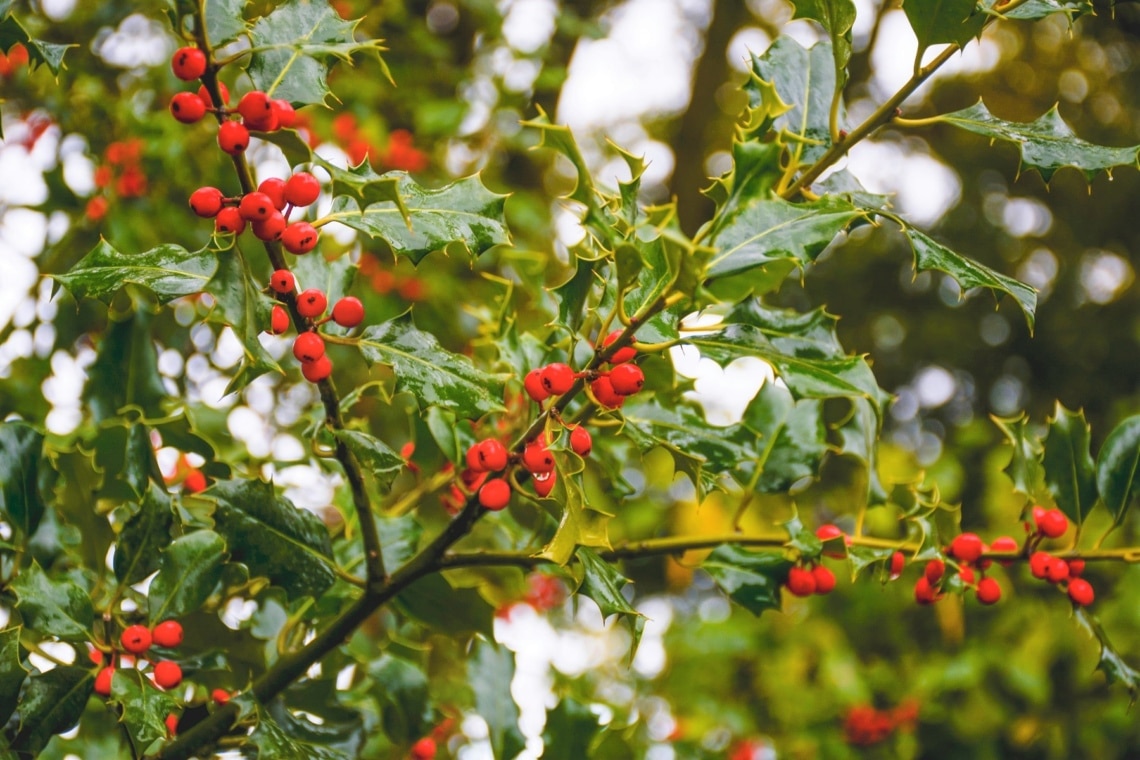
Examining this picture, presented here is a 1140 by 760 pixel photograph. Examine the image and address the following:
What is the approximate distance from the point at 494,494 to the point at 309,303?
0.76 ft

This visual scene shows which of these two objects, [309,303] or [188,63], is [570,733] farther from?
[188,63]

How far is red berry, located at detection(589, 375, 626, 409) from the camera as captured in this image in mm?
808

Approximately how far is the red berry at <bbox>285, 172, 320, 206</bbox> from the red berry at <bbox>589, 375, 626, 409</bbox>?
10.9 inches

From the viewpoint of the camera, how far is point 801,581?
106 cm

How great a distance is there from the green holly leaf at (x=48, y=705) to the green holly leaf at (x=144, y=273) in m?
0.37

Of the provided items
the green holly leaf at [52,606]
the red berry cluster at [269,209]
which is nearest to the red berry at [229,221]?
the red berry cluster at [269,209]

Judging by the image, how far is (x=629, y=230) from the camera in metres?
0.73

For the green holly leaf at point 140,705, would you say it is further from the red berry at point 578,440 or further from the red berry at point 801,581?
the red berry at point 801,581

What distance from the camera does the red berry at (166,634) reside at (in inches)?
38.8

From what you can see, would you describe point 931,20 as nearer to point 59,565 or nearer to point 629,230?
point 629,230

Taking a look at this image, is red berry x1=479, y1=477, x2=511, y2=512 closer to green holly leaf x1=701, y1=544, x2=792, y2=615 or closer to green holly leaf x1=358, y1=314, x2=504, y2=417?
green holly leaf x1=358, y1=314, x2=504, y2=417

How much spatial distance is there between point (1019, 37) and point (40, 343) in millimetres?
5284

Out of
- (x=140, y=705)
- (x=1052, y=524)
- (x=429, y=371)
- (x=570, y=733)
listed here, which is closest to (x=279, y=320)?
(x=429, y=371)

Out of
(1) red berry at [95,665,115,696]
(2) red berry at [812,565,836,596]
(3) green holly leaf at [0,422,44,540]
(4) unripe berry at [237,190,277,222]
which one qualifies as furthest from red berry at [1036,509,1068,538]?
(3) green holly leaf at [0,422,44,540]
